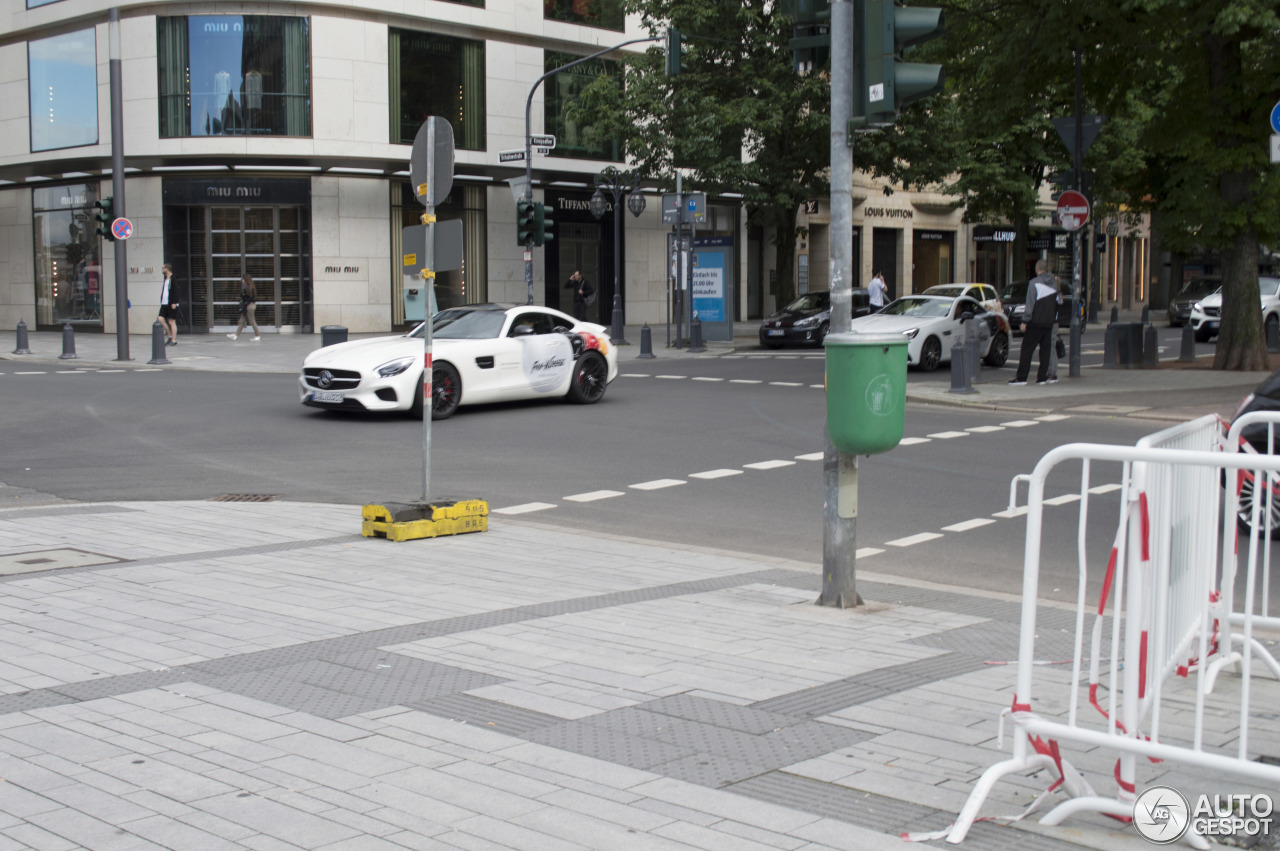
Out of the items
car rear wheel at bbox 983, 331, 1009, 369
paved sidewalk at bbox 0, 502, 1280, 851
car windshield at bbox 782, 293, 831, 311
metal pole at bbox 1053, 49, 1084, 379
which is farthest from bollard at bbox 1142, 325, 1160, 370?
paved sidewalk at bbox 0, 502, 1280, 851

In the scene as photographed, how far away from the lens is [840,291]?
6.86m

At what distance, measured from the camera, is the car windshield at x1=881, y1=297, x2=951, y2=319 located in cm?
2458

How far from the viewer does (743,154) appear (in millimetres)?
44750

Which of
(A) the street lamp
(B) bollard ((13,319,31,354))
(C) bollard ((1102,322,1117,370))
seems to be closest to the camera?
(C) bollard ((1102,322,1117,370))

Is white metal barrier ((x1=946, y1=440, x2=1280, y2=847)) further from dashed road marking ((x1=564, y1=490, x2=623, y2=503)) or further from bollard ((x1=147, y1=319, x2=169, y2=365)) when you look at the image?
bollard ((x1=147, y1=319, x2=169, y2=365))

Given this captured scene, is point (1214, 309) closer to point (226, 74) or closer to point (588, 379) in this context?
point (588, 379)

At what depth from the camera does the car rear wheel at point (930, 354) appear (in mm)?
23942

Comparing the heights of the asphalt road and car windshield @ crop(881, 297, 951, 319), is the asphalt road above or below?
below

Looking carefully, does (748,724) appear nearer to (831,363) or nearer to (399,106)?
(831,363)

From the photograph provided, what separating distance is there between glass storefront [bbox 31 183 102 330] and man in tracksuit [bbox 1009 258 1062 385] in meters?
26.8

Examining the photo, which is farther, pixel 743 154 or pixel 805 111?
pixel 743 154

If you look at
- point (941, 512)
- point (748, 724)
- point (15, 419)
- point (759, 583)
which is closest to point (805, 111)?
point (15, 419)

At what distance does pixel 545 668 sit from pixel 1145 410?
1321cm

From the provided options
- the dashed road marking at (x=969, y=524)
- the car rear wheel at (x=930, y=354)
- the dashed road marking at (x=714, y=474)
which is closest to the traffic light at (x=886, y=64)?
the dashed road marking at (x=969, y=524)
